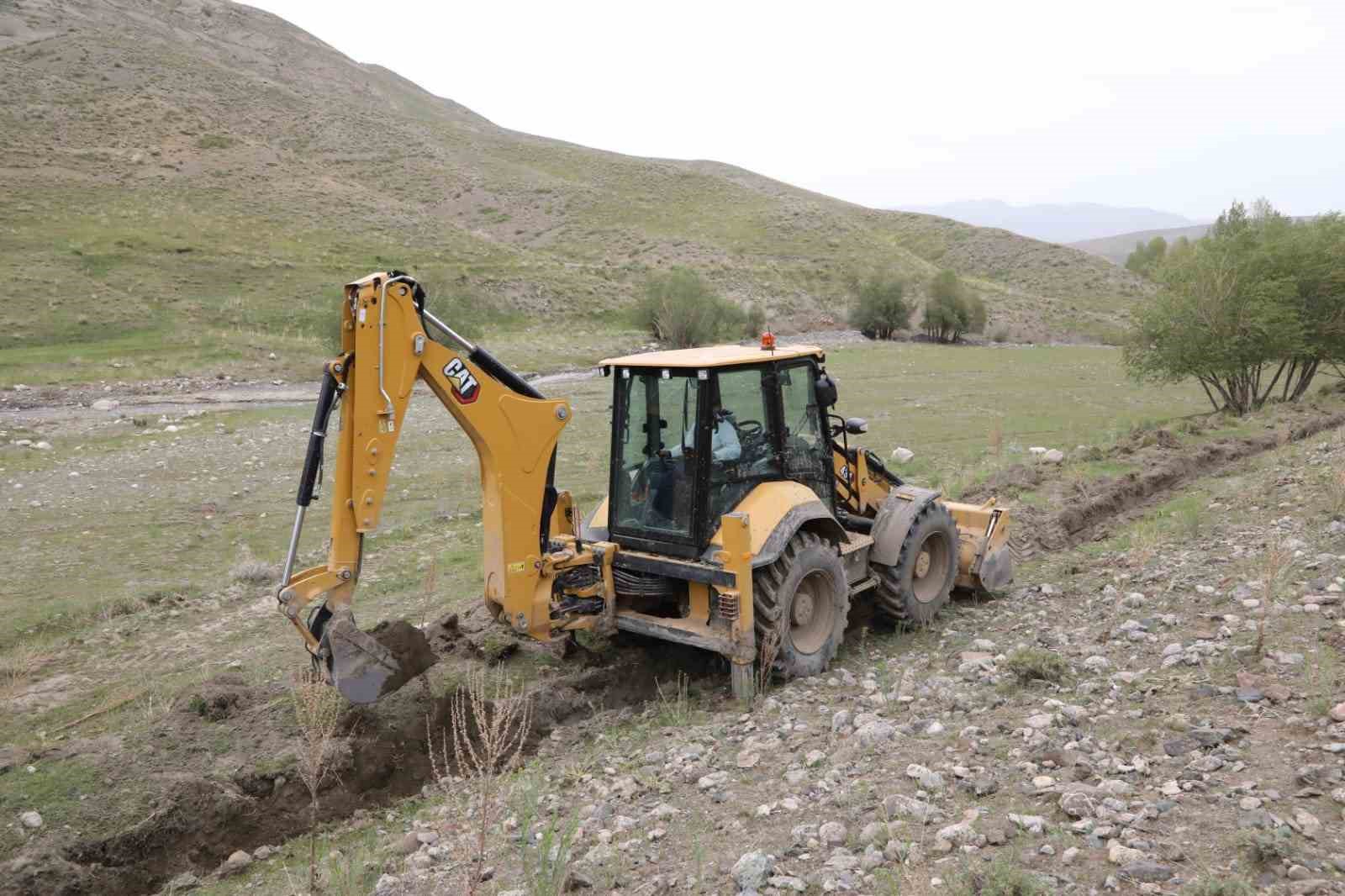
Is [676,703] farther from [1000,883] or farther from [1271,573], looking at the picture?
[1271,573]

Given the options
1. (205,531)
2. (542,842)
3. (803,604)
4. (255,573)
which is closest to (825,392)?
(803,604)

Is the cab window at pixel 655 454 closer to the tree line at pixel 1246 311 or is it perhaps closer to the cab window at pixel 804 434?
the cab window at pixel 804 434

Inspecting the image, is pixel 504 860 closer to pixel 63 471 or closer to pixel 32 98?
pixel 63 471

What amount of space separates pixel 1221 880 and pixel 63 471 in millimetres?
17247

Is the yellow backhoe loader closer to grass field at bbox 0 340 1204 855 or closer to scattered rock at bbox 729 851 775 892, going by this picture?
grass field at bbox 0 340 1204 855

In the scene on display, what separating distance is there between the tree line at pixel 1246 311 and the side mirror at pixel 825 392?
16853 mm

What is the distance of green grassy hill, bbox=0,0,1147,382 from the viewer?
1437 inches

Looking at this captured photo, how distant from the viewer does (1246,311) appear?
20.7 metres

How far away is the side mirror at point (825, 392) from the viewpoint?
7.41m

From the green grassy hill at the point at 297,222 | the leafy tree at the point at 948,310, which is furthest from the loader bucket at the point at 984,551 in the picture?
the leafy tree at the point at 948,310

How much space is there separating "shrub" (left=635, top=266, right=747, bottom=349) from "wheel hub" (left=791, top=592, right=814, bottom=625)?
34.8 m

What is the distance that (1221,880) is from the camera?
3.66 m

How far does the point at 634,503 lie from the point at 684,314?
35767 millimetres

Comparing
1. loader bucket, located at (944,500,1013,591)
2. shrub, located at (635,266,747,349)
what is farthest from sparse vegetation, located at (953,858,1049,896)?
shrub, located at (635,266,747,349)
